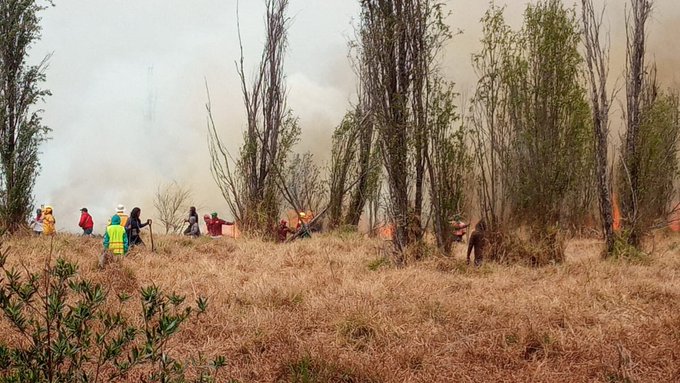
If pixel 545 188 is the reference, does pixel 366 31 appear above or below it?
above

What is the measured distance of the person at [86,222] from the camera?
1488 cm

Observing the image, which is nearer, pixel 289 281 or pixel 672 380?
pixel 672 380

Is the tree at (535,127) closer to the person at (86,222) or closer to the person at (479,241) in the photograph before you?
the person at (479,241)

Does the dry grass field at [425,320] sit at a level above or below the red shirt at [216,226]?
below

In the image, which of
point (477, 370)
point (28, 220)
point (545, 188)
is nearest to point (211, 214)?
point (28, 220)

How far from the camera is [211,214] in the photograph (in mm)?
16250

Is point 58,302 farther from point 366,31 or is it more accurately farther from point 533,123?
point 533,123

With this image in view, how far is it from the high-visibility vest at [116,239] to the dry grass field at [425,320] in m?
0.91

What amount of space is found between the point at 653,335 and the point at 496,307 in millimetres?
1420

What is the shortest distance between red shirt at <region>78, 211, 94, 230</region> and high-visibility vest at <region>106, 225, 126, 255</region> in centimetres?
654

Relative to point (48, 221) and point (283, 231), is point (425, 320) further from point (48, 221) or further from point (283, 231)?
point (48, 221)

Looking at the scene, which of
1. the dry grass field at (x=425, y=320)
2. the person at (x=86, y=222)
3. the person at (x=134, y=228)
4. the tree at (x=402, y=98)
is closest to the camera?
the dry grass field at (x=425, y=320)

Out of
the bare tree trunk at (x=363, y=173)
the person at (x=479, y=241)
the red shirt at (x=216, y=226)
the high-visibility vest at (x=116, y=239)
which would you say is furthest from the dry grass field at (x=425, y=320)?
the red shirt at (x=216, y=226)

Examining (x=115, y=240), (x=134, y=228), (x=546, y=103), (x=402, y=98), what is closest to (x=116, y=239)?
(x=115, y=240)
